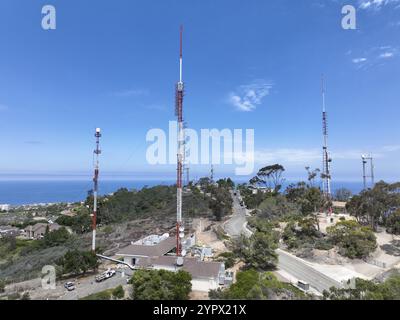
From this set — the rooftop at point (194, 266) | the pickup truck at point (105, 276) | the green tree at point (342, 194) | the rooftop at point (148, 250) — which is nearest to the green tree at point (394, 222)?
the rooftop at point (194, 266)

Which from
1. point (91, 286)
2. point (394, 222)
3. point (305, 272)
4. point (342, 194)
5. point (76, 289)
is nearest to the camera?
point (76, 289)

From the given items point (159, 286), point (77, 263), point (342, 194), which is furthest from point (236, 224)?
point (342, 194)

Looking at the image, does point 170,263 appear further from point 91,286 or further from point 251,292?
point 251,292

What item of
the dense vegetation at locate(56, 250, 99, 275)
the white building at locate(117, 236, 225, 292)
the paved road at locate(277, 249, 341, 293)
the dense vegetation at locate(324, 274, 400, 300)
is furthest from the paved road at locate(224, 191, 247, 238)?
the dense vegetation at locate(324, 274, 400, 300)

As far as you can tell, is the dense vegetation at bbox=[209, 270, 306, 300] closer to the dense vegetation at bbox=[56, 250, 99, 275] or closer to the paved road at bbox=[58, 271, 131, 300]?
the paved road at bbox=[58, 271, 131, 300]

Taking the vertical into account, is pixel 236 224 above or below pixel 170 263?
below

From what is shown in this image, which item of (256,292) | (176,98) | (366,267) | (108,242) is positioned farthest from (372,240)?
(108,242)
